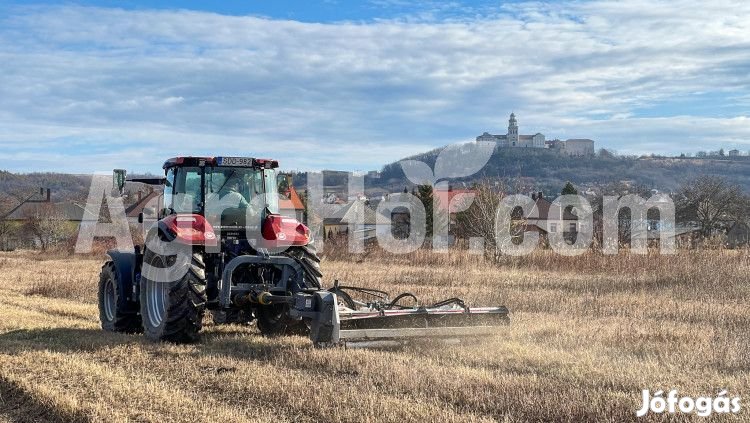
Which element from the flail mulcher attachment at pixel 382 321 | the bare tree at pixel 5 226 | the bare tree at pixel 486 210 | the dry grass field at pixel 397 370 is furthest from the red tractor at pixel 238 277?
the bare tree at pixel 5 226

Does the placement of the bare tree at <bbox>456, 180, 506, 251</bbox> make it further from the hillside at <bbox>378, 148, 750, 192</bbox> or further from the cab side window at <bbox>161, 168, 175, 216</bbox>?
the hillside at <bbox>378, 148, 750, 192</bbox>

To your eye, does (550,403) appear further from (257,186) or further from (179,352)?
(257,186)

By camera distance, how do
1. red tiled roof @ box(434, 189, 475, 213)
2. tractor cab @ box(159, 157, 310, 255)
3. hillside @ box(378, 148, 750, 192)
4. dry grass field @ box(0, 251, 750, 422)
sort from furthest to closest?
hillside @ box(378, 148, 750, 192), red tiled roof @ box(434, 189, 475, 213), tractor cab @ box(159, 157, 310, 255), dry grass field @ box(0, 251, 750, 422)

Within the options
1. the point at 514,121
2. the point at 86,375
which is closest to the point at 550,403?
the point at 86,375

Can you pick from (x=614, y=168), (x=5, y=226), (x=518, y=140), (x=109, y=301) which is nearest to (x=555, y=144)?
(x=518, y=140)

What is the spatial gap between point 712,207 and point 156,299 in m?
45.8

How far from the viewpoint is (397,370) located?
7137mm

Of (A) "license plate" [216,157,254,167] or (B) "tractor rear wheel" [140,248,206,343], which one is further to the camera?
(A) "license plate" [216,157,254,167]

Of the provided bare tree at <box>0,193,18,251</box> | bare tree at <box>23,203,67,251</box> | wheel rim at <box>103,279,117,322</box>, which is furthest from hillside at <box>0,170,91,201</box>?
wheel rim at <box>103,279,117,322</box>

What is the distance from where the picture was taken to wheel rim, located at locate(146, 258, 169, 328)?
982cm

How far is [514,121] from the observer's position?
151500 mm

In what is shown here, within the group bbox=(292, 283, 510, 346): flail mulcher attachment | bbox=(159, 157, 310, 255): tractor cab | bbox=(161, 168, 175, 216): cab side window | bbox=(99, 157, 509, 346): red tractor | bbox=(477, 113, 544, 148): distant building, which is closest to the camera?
bbox=(292, 283, 510, 346): flail mulcher attachment

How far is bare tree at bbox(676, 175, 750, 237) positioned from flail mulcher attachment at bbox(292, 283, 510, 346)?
42.0 m

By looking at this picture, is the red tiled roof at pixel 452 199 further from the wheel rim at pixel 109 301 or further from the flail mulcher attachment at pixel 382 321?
the flail mulcher attachment at pixel 382 321
